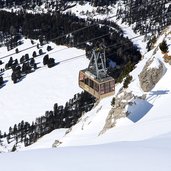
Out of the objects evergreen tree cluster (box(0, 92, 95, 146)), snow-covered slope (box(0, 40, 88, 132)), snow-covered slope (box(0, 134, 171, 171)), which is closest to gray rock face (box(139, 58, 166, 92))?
snow-covered slope (box(0, 134, 171, 171))

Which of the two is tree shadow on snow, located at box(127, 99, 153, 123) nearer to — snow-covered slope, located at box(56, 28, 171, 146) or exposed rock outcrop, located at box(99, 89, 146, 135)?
snow-covered slope, located at box(56, 28, 171, 146)

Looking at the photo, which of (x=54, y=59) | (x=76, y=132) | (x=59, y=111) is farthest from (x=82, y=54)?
(x=76, y=132)

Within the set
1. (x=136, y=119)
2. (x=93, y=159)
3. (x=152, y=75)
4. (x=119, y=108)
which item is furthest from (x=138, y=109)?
(x=93, y=159)

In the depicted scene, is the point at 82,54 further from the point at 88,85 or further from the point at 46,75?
the point at 88,85

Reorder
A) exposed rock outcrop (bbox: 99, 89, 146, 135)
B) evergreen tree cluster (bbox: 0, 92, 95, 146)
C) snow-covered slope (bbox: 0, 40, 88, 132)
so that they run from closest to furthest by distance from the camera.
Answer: exposed rock outcrop (bbox: 99, 89, 146, 135)
evergreen tree cluster (bbox: 0, 92, 95, 146)
snow-covered slope (bbox: 0, 40, 88, 132)

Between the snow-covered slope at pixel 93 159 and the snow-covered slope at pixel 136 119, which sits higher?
the snow-covered slope at pixel 93 159

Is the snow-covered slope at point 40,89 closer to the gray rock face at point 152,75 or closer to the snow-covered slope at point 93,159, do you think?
the gray rock face at point 152,75

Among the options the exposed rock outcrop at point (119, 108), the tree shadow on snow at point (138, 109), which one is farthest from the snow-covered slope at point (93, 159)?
the exposed rock outcrop at point (119, 108)
